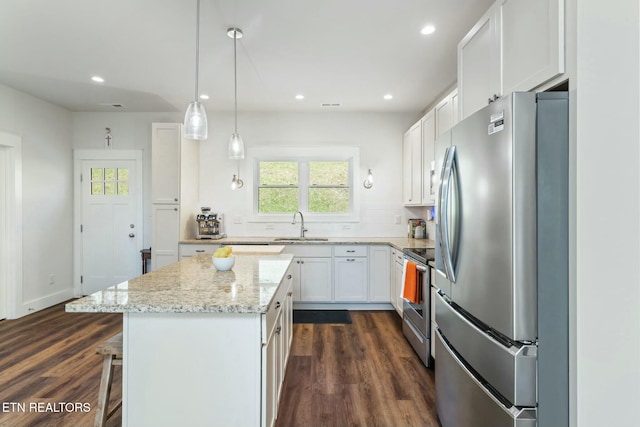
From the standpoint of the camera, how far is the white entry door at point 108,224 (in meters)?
4.38

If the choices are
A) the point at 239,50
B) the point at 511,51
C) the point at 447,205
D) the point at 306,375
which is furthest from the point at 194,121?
the point at 306,375

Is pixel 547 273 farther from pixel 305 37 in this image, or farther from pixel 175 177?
pixel 175 177

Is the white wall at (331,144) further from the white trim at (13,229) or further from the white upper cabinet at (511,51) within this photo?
the white upper cabinet at (511,51)

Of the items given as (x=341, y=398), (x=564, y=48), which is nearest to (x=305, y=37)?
(x=564, y=48)

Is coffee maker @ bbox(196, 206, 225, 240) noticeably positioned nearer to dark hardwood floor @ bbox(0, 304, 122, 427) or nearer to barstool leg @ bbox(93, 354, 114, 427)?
dark hardwood floor @ bbox(0, 304, 122, 427)

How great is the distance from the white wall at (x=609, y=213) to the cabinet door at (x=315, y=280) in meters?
3.14

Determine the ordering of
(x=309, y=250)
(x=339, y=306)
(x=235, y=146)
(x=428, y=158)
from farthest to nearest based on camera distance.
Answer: (x=339, y=306), (x=309, y=250), (x=428, y=158), (x=235, y=146)

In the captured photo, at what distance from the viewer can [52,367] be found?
97.8 inches

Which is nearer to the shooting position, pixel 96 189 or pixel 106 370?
pixel 106 370

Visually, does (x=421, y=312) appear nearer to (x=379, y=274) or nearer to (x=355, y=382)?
(x=355, y=382)

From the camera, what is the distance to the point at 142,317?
4.38ft

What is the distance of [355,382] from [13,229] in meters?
4.30

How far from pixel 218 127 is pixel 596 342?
4557mm

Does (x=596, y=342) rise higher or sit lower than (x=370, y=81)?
lower
